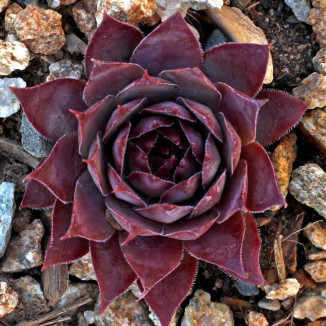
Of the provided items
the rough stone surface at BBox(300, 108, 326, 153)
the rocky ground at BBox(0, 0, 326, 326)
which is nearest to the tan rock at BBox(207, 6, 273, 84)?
the rocky ground at BBox(0, 0, 326, 326)

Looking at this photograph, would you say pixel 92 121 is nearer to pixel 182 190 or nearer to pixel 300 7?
pixel 182 190

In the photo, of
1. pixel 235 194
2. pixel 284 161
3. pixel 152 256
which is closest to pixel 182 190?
pixel 235 194

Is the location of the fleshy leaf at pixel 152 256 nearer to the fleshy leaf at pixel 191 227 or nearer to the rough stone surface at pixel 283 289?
the fleshy leaf at pixel 191 227

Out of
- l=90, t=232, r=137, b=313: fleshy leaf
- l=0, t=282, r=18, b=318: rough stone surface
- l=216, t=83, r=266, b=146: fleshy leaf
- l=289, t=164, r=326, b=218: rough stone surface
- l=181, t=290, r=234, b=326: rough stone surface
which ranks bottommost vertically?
l=0, t=282, r=18, b=318: rough stone surface

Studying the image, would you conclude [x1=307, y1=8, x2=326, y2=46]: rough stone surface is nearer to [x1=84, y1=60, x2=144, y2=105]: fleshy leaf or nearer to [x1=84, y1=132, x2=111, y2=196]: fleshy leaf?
[x1=84, y1=60, x2=144, y2=105]: fleshy leaf

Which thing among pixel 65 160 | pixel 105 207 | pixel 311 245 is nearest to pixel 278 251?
pixel 311 245
